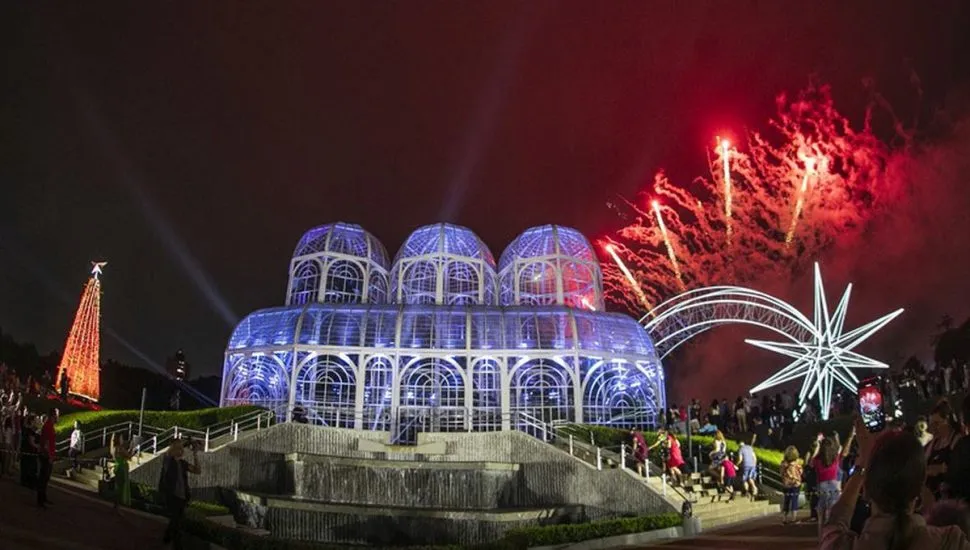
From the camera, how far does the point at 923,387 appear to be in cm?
2656

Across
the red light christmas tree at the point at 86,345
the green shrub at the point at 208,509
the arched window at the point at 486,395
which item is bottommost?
the green shrub at the point at 208,509

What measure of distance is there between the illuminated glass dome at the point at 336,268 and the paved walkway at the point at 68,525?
22604 millimetres

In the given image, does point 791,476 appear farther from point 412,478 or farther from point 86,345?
point 86,345

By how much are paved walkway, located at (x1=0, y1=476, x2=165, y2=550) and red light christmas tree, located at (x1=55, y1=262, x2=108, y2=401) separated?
23.4 m

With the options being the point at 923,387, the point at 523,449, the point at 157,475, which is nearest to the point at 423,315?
the point at 523,449

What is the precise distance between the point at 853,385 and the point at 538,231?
56.3ft

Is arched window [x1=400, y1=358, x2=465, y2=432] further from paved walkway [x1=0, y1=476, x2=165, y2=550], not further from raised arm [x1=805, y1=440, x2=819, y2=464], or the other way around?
raised arm [x1=805, y1=440, x2=819, y2=464]

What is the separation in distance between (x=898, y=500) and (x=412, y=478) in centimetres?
2170

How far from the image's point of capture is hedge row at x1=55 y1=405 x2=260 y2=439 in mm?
26172

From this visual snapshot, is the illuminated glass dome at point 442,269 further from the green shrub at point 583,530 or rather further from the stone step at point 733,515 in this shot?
the green shrub at point 583,530

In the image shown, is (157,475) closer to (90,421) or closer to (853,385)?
(90,421)

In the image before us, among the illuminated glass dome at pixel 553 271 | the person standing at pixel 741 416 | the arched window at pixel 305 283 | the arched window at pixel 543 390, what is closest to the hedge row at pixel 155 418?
the arched window at pixel 305 283

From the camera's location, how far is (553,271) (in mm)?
40031

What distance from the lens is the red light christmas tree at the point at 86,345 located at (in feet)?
128
